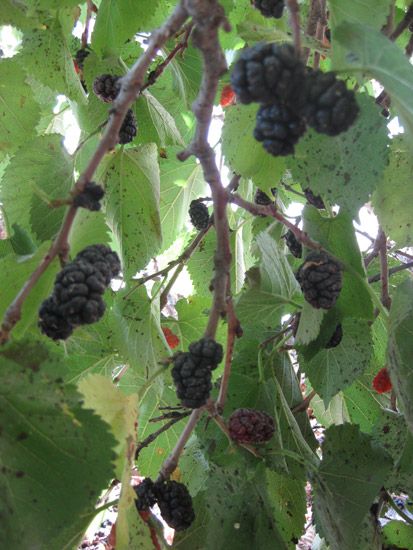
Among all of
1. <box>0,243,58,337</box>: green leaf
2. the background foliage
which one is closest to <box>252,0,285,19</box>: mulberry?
the background foliage

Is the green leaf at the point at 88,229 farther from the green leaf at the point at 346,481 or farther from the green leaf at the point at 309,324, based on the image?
the green leaf at the point at 346,481

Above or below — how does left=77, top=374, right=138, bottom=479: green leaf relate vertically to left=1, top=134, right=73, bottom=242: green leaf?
below

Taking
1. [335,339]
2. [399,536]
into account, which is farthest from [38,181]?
[399,536]

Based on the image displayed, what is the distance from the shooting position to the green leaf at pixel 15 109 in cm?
99

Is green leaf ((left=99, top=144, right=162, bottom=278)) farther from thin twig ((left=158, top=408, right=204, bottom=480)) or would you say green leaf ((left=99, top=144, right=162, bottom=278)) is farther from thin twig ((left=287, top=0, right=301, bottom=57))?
thin twig ((left=287, top=0, right=301, bottom=57))

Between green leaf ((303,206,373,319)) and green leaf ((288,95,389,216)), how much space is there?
0.10 metres

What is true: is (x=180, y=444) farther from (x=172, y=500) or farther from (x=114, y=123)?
(x=114, y=123)

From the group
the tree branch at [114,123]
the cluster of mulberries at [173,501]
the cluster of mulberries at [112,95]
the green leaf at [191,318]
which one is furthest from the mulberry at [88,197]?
the green leaf at [191,318]

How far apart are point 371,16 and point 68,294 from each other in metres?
0.43

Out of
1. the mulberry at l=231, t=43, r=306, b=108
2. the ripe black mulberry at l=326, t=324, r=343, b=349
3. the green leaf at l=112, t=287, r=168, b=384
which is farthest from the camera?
the green leaf at l=112, t=287, r=168, b=384

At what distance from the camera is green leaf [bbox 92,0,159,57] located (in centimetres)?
89

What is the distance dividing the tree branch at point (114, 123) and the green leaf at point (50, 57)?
495mm

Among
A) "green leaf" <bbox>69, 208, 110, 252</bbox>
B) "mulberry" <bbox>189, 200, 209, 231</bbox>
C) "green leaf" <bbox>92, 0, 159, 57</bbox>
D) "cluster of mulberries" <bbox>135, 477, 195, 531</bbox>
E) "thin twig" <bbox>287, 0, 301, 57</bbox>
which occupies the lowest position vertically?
"cluster of mulberries" <bbox>135, 477, 195, 531</bbox>

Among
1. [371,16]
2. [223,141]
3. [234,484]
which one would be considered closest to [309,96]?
[371,16]
